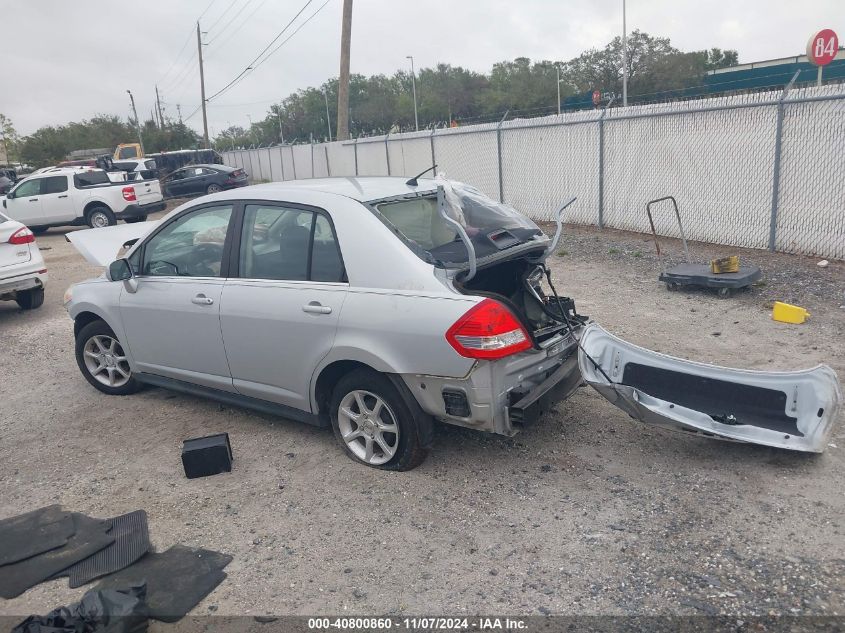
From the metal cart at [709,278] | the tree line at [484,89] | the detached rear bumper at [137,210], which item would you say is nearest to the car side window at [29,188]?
the detached rear bumper at [137,210]

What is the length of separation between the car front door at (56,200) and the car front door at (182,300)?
48.7 ft

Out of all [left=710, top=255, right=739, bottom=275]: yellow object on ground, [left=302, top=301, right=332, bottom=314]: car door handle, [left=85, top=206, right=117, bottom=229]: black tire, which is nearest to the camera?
[left=302, top=301, right=332, bottom=314]: car door handle

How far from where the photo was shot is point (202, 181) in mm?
25453

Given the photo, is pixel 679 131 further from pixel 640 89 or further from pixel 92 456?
pixel 640 89

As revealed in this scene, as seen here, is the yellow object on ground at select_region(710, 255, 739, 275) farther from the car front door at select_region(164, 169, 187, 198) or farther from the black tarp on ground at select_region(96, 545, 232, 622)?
the car front door at select_region(164, 169, 187, 198)

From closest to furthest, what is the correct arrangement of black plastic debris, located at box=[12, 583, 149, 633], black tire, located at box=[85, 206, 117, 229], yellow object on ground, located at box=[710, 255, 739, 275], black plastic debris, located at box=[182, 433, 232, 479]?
black plastic debris, located at box=[12, 583, 149, 633]
black plastic debris, located at box=[182, 433, 232, 479]
yellow object on ground, located at box=[710, 255, 739, 275]
black tire, located at box=[85, 206, 117, 229]

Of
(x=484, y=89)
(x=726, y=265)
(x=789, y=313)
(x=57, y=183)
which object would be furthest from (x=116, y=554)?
(x=484, y=89)

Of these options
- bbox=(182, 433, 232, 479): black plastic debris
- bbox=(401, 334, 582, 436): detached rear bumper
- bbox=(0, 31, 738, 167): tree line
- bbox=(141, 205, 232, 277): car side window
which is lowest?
bbox=(182, 433, 232, 479): black plastic debris

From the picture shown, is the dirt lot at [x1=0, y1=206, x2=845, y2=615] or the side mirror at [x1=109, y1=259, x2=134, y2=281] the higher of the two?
the side mirror at [x1=109, y1=259, x2=134, y2=281]

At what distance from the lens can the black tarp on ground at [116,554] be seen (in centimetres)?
336

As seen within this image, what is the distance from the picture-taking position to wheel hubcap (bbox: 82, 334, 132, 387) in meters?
5.67

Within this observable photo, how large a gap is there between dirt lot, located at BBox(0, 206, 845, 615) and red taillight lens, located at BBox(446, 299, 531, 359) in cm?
87

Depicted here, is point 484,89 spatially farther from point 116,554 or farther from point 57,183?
point 116,554

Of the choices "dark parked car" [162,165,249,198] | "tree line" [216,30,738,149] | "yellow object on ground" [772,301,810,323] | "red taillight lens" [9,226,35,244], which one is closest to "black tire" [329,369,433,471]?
"yellow object on ground" [772,301,810,323]
